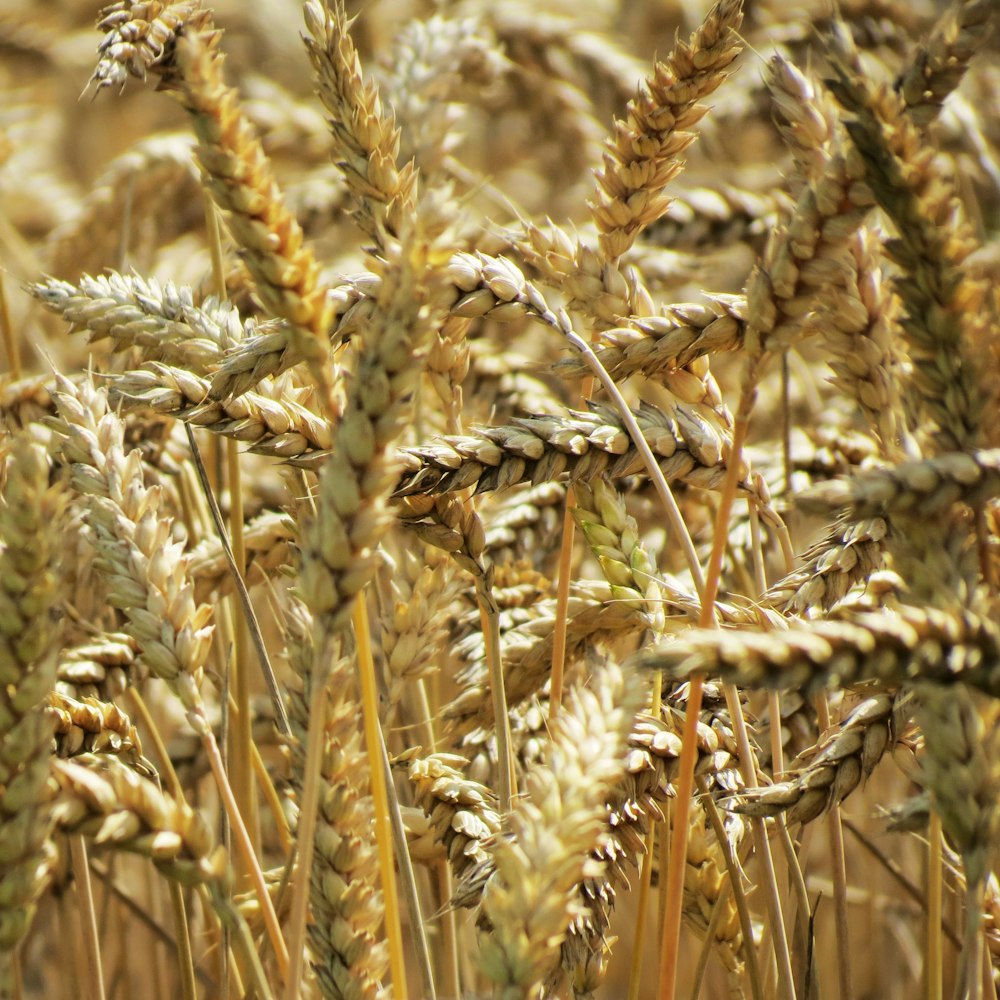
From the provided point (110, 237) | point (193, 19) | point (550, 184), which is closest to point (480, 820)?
point (193, 19)

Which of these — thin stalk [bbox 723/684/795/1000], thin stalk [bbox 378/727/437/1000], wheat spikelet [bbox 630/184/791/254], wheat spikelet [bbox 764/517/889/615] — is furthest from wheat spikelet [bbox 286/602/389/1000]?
wheat spikelet [bbox 630/184/791/254]

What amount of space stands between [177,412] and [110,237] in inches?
65.2

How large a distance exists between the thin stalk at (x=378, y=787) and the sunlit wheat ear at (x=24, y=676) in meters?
0.19

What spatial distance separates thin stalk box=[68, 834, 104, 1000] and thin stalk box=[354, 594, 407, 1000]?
0.49 meters

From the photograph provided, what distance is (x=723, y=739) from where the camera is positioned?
1017 millimetres

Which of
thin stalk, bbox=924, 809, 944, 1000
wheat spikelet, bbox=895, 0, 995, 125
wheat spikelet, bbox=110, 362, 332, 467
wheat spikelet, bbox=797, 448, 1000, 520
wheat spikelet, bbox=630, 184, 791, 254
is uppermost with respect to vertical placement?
wheat spikelet, bbox=630, 184, 791, 254

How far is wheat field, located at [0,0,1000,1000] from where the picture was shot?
64cm

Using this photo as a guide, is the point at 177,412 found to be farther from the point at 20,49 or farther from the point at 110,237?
the point at 20,49

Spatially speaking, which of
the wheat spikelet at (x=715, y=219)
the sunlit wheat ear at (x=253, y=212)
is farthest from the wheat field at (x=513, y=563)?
the wheat spikelet at (x=715, y=219)

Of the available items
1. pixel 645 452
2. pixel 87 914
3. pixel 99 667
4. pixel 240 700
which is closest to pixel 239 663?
pixel 240 700

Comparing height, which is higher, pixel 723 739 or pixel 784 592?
pixel 784 592

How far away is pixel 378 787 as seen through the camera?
2.50 feet

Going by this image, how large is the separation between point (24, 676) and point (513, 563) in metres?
0.86

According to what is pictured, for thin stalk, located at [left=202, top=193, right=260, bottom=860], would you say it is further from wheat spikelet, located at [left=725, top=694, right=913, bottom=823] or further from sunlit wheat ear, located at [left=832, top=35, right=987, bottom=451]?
sunlit wheat ear, located at [left=832, top=35, right=987, bottom=451]
